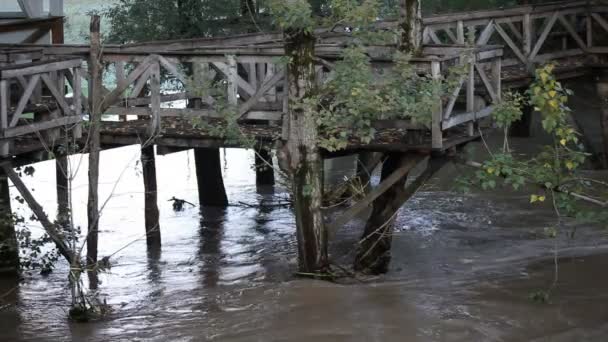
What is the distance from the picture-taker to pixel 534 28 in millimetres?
18281

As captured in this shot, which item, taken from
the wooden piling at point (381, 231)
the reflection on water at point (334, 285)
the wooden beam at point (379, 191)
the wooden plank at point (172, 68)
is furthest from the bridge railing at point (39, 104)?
the wooden piling at point (381, 231)

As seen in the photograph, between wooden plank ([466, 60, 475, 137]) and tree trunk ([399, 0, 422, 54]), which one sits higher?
A: tree trunk ([399, 0, 422, 54])

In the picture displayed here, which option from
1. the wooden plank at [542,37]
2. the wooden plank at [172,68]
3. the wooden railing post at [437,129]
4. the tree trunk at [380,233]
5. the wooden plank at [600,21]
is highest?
the wooden plank at [600,21]

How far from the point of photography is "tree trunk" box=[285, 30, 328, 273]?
38.0ft

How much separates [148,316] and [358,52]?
141 inches

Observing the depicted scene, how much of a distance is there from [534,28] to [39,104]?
896cm

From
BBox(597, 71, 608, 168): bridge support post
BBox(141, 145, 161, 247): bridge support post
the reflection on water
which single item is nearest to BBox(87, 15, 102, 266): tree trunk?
the reflection on water

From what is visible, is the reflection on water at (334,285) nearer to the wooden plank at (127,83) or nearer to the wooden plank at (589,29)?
the wooden plank at (127,83)

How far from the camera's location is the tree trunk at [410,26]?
12820 millimetres

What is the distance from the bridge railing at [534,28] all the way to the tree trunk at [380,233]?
3156 millimetres

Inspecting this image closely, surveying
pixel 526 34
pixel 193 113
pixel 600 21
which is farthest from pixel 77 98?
pixel 600 21

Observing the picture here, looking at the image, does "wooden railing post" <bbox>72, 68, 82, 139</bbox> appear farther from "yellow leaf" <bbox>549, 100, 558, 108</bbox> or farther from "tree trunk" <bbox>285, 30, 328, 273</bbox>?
"yellow leaf" <bbox>549, 100, 558, 108</bbox>

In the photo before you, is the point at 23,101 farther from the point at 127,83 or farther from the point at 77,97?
the point at 127,83

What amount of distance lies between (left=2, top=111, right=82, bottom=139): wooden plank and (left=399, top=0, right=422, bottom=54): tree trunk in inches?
161
